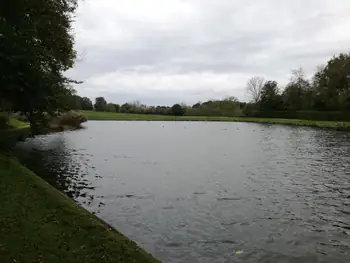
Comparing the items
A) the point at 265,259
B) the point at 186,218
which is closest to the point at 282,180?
the point at 186,218

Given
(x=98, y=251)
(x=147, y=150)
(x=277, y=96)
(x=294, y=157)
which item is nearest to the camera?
(x=98, y=251)

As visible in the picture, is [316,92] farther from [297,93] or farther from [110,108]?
[110,108]

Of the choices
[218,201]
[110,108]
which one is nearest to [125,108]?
[110,108]

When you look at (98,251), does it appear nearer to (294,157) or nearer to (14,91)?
(14,91)

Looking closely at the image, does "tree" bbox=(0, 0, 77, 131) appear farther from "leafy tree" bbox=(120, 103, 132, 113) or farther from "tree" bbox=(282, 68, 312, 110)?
"leafy tree" bbox=(120, 103, 132, 113)

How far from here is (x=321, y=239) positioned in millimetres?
9570

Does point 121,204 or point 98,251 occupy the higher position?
point 98,251

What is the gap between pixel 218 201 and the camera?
43.2 feet

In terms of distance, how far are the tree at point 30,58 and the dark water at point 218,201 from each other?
3.47 metres

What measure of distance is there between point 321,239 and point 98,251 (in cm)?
601

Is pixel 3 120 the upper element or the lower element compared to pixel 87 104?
lower

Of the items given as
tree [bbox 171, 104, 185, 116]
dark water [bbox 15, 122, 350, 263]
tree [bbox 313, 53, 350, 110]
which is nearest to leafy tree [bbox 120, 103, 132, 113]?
tree [bbox 171, 104, 185, 116]

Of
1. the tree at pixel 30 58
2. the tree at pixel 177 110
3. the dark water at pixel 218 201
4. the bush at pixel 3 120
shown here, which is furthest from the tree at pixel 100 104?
the tree at pixel 30 58

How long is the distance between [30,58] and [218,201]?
33.8 ft
